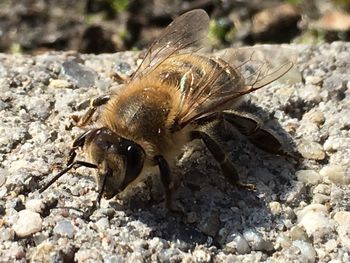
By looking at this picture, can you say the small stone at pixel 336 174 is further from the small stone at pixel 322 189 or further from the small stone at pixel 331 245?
the small stone at pixel 331 245

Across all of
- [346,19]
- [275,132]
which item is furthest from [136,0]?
[275,132]

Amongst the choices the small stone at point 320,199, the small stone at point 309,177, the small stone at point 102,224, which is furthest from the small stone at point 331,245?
the small stone at point 102,224

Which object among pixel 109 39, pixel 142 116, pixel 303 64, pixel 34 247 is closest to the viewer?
pixel 34 247

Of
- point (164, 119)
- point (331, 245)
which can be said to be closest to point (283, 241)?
point (331, 245)

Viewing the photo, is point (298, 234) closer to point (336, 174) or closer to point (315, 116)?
point (336, 174)

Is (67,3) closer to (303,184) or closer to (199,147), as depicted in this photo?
(199,147)

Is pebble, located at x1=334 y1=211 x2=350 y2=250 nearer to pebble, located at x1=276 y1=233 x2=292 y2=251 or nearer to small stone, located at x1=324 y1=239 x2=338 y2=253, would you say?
small stone, located at x1=324 y1=239 x2=338 y2=253

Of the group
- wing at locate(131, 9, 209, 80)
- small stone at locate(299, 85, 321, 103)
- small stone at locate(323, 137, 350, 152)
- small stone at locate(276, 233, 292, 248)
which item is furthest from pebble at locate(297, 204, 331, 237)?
wing at locate(131, 9, 209, 80)
